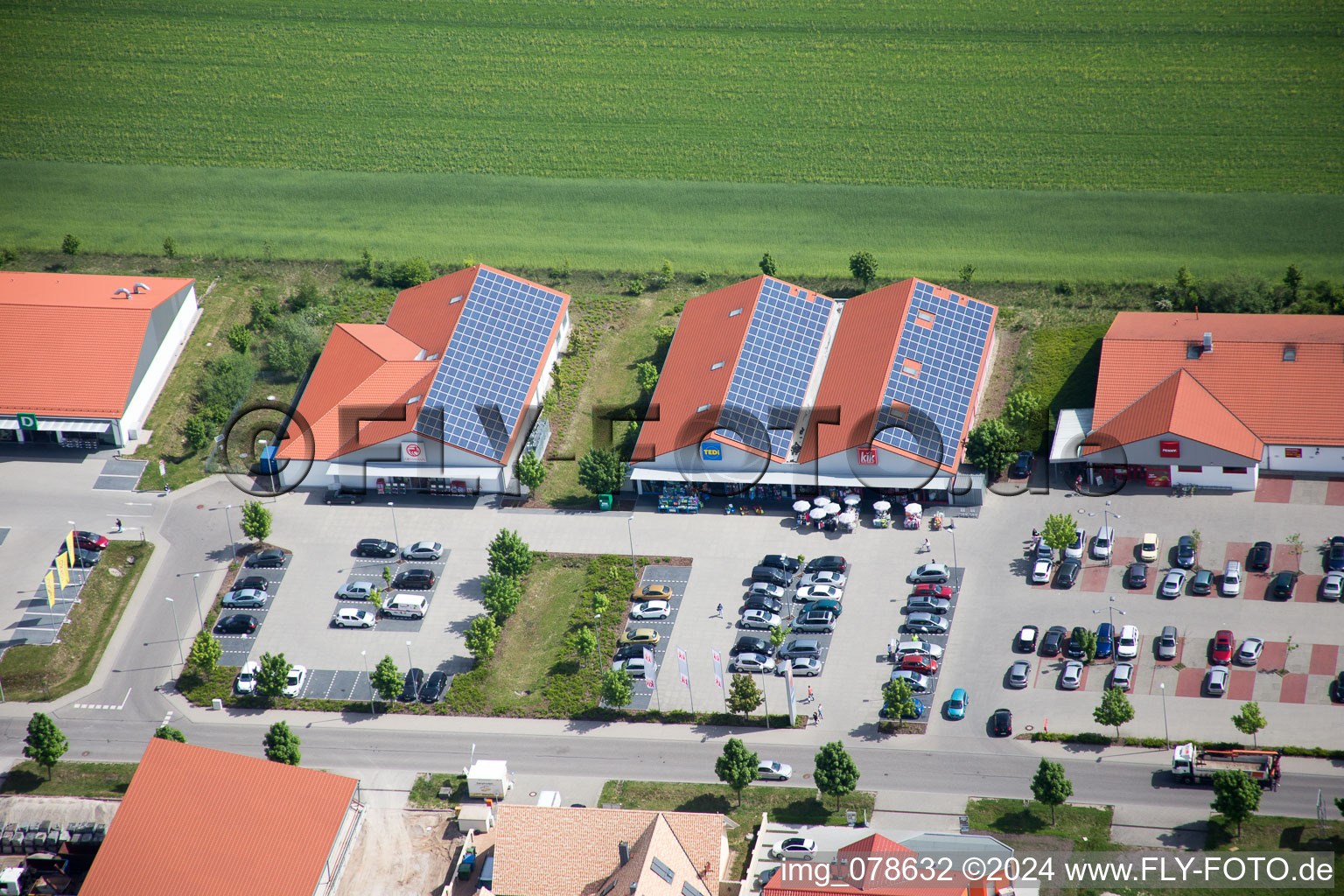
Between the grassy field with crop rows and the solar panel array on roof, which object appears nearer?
the solar panel array on roof

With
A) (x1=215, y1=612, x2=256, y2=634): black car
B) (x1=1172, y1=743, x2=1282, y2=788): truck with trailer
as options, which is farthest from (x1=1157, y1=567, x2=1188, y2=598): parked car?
(x1=215, y1=612, x2=256, y2=634): black car

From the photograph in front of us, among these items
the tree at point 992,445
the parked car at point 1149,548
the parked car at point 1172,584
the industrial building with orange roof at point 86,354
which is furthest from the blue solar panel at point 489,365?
the parked car at point 1172,584

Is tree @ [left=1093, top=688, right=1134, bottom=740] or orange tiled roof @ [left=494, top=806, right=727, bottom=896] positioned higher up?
tree @ [left=1093, top=688, right=1134, bottom=740]

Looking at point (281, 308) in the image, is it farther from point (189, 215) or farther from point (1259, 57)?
point (1259, 57)

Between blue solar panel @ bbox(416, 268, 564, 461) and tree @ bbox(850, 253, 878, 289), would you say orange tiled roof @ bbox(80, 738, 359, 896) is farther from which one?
tree @ bbox(850, 253, 878, 289)

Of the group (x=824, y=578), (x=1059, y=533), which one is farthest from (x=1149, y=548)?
(x=824, y=578)

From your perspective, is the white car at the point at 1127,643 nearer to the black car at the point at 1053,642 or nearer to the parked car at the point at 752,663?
the black car at the point at 1053,642
